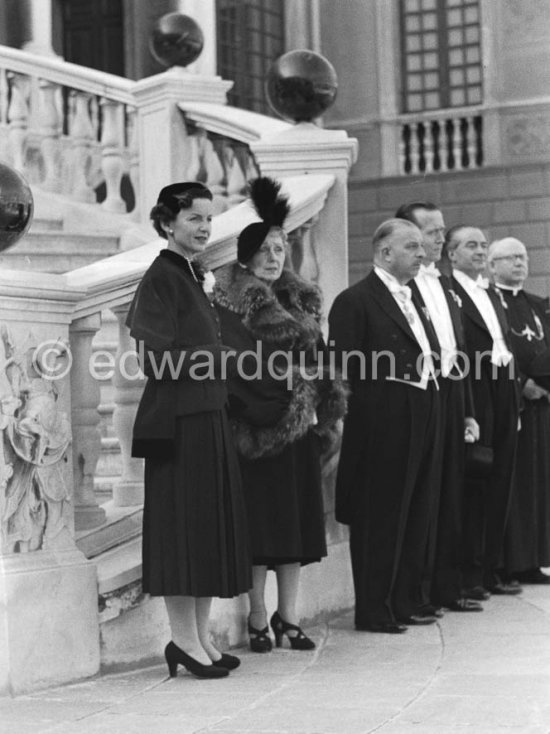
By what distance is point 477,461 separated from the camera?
23.4 feet

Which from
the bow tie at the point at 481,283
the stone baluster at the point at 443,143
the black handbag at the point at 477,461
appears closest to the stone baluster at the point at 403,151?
the stone baluster at the point at 443,143

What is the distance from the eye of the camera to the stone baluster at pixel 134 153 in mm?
9648

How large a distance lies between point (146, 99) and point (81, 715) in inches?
208

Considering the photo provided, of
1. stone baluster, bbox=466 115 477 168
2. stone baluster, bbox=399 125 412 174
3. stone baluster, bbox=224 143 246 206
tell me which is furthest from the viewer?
stone baluster, bbox=399 125 412 174

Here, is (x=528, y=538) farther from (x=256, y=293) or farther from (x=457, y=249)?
(x=256, y=293)

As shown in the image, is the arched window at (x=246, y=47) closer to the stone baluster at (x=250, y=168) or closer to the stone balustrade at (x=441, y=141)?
the stone balustrade at (x=441, y=141)

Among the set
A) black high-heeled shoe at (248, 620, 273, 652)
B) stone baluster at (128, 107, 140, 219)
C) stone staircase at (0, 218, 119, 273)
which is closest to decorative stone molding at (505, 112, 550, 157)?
stone baluster at (128, 107, 140, 219)

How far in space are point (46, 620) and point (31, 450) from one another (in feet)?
1.89

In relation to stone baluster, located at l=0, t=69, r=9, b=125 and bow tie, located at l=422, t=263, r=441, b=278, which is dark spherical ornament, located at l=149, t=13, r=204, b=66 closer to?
stone baluster, located at l=0, t=69, r=9, b=125

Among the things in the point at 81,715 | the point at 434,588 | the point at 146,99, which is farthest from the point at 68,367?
the point at 146,99

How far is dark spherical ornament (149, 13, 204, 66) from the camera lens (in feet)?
31.2

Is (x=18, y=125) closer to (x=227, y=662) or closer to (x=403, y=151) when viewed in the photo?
(x=227, y=662)

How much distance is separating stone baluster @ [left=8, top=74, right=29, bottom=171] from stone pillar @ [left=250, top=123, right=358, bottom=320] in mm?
2838

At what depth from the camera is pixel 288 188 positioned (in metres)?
7.03
